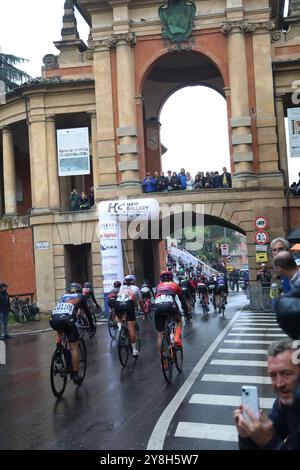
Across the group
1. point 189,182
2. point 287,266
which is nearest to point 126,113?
point 189,182

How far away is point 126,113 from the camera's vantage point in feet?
85.0

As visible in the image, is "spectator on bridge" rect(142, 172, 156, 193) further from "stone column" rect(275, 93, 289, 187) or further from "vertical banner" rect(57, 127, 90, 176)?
"stone column" rect(275, 93, 289, 187)

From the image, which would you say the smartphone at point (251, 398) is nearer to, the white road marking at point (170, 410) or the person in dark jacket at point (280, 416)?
the person in dark jacket at point (280, 416)

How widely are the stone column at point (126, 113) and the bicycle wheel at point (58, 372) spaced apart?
17260 millimetres

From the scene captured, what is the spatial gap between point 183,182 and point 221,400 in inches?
725

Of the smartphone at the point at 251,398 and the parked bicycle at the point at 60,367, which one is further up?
the smartphone at the point at 251,398

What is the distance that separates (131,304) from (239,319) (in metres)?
9.01

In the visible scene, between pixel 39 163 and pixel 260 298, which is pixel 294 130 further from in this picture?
pixel 39 163

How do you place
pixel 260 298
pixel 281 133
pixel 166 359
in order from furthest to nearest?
pixel 281 133 < pixel 260 298 < pixel 166 359

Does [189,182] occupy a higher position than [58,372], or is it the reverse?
[189,182]

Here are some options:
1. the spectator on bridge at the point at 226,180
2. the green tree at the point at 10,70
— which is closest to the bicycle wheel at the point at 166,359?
the spectator on bridge at the point at 226,180

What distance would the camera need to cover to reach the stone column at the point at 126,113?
85.0 ft

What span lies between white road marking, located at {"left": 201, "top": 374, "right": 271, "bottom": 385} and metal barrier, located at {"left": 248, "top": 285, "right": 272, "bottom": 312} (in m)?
13.8

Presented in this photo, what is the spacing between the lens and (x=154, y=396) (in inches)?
329
